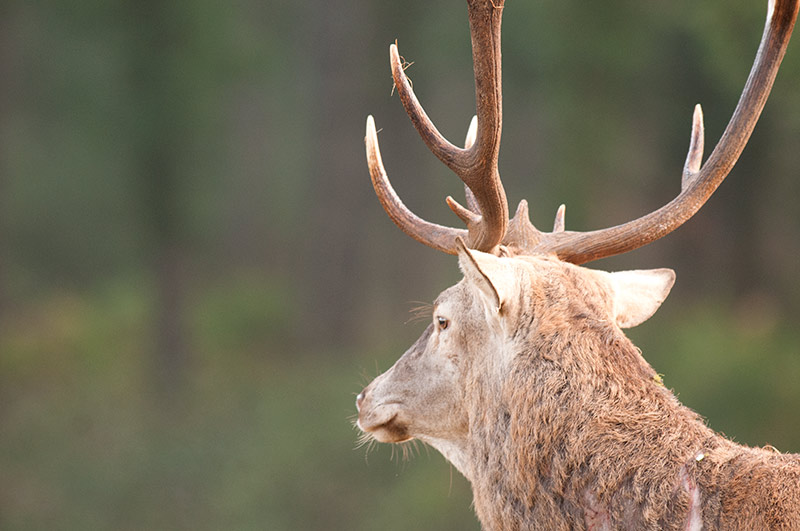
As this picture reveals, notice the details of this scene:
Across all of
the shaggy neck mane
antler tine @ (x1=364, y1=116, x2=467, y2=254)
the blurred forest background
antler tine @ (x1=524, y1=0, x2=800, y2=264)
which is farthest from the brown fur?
the blurred forest background

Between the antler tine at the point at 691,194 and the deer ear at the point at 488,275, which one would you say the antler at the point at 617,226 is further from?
the deer ear at the point at 488,275

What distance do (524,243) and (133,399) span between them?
8.48 m

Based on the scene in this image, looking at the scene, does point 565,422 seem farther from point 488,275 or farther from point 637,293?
point 637,293

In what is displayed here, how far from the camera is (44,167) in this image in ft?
42.7

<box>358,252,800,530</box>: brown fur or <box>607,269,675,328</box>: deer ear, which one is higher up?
<box>607,269,675,328</box>: deer ear

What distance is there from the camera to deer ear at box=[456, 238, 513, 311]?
8.52 ft

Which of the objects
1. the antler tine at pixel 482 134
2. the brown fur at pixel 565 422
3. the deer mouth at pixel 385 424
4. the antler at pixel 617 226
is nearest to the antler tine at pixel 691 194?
the antler at pixel 617 226

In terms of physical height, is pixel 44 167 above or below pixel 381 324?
above

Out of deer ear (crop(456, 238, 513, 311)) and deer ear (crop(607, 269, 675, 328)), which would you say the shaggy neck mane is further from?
deer ear (crop(607, 269, 675, 328))

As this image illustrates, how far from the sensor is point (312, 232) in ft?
40.1

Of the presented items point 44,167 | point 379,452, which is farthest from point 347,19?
point 379,452

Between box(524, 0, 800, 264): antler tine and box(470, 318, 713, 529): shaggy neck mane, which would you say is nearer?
box(470, 318, 713, 529): shaggy neck mane

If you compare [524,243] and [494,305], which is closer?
[494,305]

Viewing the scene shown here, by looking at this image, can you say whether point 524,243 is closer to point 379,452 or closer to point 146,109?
point 379,452
